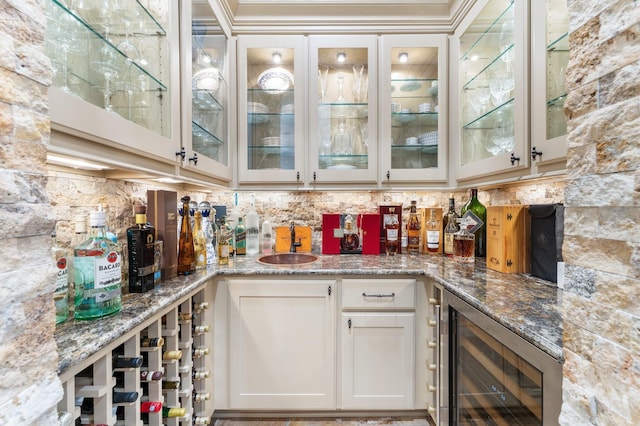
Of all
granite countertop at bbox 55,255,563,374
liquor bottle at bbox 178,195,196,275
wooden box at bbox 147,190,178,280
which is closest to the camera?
granite countertop at bbox 55,255,563,374

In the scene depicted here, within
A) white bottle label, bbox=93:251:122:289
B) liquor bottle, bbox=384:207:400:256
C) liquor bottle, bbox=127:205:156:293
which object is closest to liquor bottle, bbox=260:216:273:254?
liquor bottle, bbox=384:207:400:256

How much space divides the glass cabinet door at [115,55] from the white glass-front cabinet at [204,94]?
5.0 inches

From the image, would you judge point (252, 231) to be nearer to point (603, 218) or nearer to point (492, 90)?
point (492, 90)

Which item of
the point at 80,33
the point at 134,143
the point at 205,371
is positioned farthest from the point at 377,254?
the point at 80,33

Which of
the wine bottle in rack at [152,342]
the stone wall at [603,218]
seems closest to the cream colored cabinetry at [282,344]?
the wine bottle in rack at [152,342]

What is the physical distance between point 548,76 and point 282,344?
180 centimetres

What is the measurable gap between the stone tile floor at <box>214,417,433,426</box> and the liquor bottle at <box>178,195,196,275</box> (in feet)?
3.07

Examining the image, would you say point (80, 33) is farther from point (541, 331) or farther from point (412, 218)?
point (412, 218)

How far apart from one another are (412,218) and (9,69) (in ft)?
6.81

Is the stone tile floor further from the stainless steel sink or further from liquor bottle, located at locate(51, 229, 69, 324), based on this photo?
liquor bottle, located at locate(51, 229, 69, 324)

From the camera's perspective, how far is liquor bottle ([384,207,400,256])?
2.06m

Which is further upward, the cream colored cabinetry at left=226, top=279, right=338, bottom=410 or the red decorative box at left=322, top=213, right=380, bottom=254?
the red decorative box at left=322, top=213, right=380, bottom=254

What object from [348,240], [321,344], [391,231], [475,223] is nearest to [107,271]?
[321,344]

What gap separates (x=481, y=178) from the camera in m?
1.68
